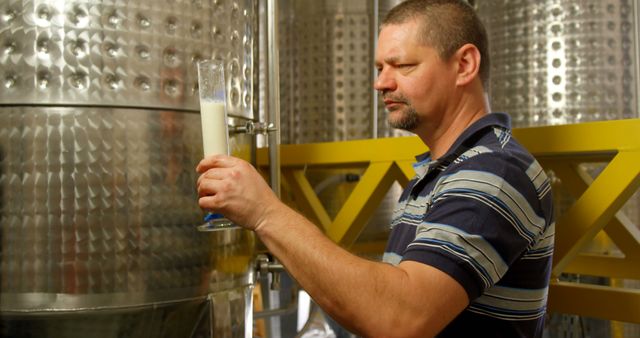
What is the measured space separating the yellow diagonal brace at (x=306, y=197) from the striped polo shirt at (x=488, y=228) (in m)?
1.14

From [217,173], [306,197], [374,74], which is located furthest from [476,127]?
[374,74]

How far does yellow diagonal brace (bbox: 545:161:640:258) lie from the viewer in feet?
6.77

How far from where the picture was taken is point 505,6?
2736 millimetres

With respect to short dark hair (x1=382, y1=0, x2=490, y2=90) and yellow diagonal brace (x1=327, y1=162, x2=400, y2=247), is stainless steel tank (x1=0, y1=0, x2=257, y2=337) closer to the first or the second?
short dark hair (x1=382, y1=0, x2=490, y2=90)

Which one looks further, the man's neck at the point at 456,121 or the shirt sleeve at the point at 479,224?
the man's neck at the point at 456,121

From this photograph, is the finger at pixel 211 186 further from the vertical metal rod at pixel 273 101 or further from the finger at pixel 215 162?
the vertical metal rod at pixel 273 101

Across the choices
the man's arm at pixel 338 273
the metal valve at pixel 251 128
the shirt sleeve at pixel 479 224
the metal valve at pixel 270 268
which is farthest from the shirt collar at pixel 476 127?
the metal valve at pixel 270 268

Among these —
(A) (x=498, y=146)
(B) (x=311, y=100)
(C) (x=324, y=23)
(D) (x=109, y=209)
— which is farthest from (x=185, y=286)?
(C) (x=324, y=23)

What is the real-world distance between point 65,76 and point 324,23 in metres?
1.53

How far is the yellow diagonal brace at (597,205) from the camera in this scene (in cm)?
160

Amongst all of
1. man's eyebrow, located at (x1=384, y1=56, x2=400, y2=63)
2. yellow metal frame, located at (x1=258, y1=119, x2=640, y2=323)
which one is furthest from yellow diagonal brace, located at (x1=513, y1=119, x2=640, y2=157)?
man's eyebrow, located at (x1=384, y1=56, x2=400, y2=63)

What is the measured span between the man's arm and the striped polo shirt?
1.7 inches

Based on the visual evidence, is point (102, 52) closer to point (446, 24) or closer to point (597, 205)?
point (446, 24)

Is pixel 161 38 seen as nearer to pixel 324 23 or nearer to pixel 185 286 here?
pixel 185 286
